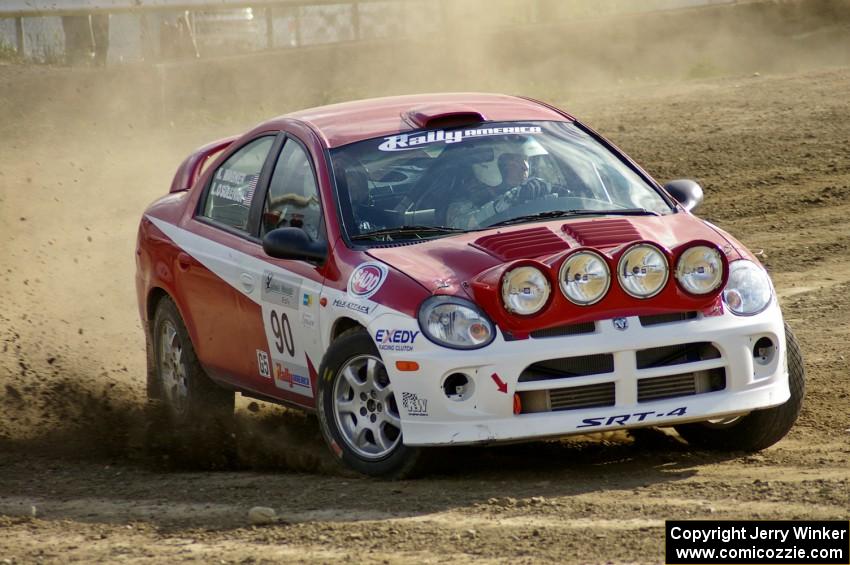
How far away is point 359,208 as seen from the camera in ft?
23.4

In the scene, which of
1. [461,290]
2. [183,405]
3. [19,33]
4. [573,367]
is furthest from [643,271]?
[19,33]

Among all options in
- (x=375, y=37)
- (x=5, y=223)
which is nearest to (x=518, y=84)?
(x=375, y=37)

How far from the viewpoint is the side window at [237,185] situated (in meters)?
7.92

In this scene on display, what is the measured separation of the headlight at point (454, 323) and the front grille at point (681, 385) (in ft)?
2.21

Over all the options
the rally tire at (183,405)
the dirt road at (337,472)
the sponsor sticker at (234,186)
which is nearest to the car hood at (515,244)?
the dirt road at (337,472)

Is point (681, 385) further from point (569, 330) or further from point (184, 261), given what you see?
point (184, 261)

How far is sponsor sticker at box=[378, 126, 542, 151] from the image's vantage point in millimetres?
7418

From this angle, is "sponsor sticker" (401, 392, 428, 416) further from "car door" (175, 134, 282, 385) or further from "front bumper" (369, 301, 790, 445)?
"car door" (175, 134, 282, 385)

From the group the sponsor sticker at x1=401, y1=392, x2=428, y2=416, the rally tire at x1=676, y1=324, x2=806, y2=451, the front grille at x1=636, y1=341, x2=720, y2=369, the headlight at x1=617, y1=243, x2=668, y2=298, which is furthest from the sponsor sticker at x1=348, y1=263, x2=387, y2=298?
the rally tire at x1=676, y1=324, x2=806, y2=451

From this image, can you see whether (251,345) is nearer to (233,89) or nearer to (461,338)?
(461,338)

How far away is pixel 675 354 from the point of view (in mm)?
6441

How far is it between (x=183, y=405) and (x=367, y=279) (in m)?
2.19

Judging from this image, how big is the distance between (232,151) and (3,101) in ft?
41.5

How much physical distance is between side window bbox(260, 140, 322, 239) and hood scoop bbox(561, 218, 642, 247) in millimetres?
1223
